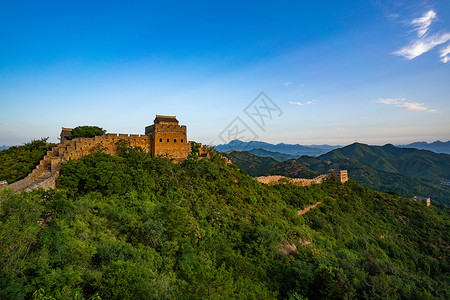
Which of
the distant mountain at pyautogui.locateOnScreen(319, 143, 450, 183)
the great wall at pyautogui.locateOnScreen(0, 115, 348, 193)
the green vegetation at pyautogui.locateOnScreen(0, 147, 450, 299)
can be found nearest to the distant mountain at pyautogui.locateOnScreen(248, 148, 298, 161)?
the distant mountain at pyautogui.locateOnScreen(319, 143, 450, 183)

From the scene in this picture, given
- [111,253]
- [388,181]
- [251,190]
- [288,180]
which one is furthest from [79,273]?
[388,181]

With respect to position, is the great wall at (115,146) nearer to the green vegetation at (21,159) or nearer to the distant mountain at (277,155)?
the green vegetation at (21,159)

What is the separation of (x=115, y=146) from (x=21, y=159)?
19.5 ft

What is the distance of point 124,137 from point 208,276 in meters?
15.2

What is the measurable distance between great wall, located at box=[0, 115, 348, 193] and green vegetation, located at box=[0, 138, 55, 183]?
35.2 inches

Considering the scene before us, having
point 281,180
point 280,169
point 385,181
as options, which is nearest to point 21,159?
point 281,180

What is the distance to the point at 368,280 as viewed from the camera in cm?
1179

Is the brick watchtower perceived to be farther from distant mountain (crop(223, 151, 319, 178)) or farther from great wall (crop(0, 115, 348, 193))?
distant mountain (crop(223, 151, 319, 178))

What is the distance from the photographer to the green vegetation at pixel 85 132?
18.1 metres

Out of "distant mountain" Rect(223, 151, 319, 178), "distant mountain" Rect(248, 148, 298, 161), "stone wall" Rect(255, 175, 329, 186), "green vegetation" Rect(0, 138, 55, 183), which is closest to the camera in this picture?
"green vegetation" Rect(0, 138, 55, 183)

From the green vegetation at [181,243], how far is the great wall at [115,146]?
3.20 ft

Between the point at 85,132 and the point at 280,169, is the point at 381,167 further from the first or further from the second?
the point at 85,132

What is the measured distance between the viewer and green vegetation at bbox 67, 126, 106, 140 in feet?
59.4

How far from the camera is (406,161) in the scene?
429 ft
